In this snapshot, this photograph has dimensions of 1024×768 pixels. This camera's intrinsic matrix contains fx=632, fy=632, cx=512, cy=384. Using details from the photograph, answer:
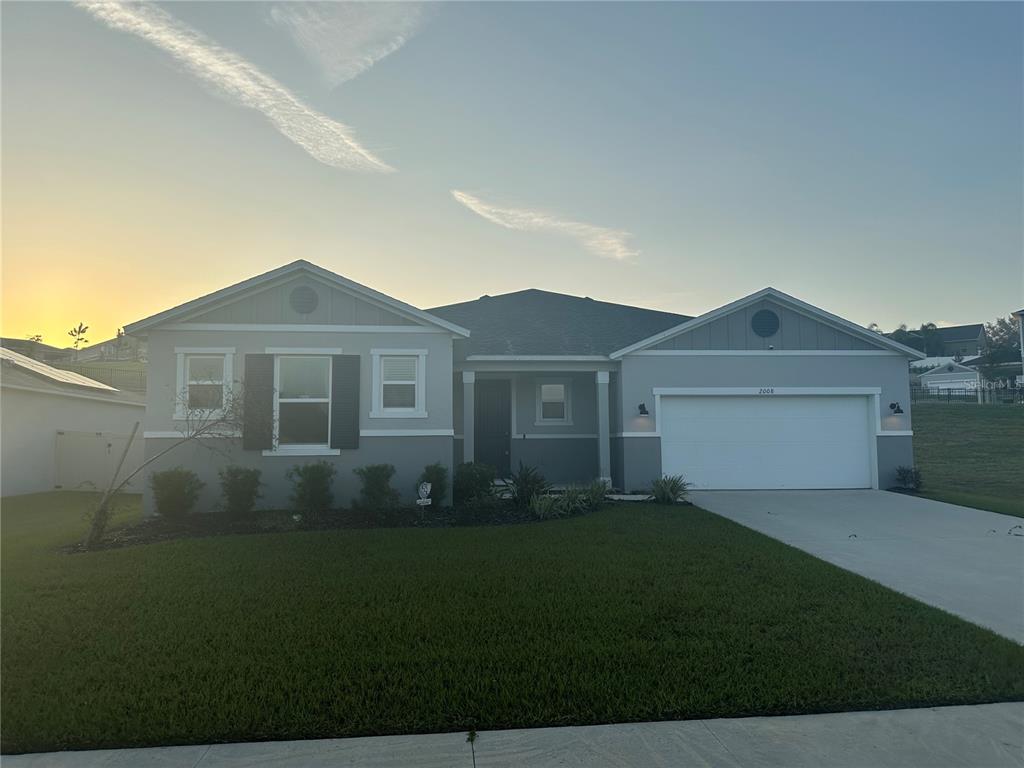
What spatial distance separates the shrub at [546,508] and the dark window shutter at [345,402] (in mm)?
3427

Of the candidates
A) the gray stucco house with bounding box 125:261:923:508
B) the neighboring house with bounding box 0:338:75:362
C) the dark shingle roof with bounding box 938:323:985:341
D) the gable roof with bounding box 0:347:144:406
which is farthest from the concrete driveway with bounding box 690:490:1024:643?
the dark shingle roof with bounding box 938:323:985:341

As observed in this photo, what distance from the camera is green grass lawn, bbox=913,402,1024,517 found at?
Answer: 13.5m

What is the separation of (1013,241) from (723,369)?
7371mm

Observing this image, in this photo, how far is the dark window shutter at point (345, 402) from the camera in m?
11.4

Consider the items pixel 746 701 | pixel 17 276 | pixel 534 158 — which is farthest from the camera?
pixel 534 158

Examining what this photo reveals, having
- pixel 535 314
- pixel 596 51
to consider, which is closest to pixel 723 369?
pixel 535 314

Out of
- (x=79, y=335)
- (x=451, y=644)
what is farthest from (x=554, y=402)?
(x=79, y=335)

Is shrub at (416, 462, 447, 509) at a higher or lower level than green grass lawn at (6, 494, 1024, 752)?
higher

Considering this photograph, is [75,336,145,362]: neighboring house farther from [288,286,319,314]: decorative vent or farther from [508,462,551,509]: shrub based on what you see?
[508,462,551,509]: shrub

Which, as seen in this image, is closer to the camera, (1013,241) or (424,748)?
(424,748)

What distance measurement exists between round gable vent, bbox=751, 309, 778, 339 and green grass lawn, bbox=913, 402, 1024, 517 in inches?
180

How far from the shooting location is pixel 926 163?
12836mm

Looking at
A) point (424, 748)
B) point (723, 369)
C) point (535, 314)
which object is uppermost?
point (535, 314)

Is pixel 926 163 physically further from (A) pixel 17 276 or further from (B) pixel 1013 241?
(A) pixel 17 276
